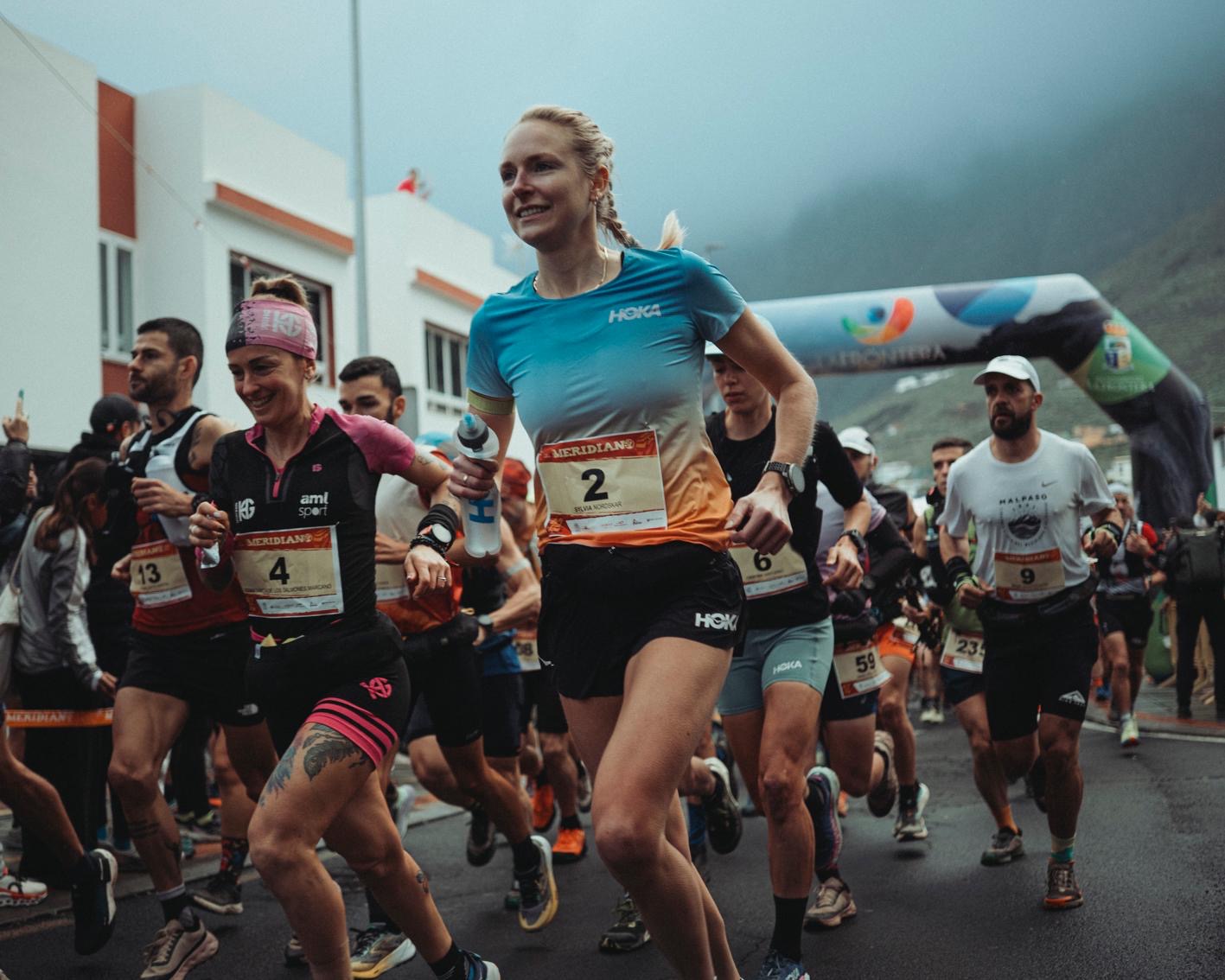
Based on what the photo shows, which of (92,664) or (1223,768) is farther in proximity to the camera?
(1223,768)

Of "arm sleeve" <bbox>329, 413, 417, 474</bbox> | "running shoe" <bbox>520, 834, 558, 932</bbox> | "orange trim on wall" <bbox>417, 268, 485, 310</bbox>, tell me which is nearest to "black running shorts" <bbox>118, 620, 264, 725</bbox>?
"arm sleeve" <bbox>329, 413, 417, 474</bbox>

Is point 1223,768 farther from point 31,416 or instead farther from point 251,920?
point 31,416

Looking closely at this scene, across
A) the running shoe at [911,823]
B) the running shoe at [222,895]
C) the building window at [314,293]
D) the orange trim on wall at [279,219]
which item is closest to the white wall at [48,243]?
the orange trim on wall at [279,219]

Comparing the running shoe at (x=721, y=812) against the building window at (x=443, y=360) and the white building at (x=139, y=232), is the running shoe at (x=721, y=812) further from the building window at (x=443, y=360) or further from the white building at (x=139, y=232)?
the building window at (x=443, y=360)

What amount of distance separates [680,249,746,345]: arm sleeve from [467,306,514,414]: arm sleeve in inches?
21.9

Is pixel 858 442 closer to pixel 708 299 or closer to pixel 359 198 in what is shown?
pixel 708 299

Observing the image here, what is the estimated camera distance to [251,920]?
5887 millimetres

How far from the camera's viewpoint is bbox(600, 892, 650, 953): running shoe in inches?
204

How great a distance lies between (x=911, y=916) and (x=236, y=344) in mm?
3520

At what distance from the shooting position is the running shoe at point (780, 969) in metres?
4.23

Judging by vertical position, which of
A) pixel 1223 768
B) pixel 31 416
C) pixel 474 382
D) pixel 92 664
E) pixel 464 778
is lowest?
pixel 1223 768

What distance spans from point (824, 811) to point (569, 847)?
8.65ft

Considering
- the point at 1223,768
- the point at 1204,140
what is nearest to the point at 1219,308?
the point at 1223,768

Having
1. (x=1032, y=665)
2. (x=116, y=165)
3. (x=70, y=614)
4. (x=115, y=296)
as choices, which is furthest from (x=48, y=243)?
(x=1032, y=665)
